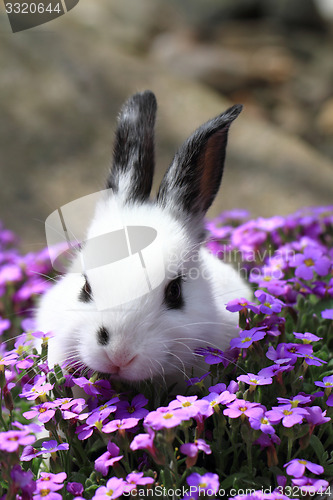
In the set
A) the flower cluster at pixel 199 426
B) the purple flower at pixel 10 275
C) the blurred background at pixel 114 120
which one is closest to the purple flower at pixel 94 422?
the flower cluster at pixel 199 426

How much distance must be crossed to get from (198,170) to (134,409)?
3.86 ft

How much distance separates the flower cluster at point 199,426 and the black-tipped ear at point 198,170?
0.58 metres

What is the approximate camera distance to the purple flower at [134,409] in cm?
208

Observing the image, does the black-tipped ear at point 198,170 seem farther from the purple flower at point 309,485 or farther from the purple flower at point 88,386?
the purple flower at point 309,485

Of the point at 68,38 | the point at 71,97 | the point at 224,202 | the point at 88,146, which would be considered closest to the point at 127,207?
the point at 224,202

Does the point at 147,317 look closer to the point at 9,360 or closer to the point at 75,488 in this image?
the point at 9,360

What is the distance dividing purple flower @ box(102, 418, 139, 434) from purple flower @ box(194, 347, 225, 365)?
0.39 metres

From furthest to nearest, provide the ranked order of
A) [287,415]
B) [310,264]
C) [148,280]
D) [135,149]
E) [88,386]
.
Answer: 1. [310,264]
2. [135,149]
3. [148,280]
4. [88,386]
5. [287,415]

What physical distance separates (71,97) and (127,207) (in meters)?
5.43

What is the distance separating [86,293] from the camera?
250 cm

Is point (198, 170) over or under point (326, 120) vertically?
over

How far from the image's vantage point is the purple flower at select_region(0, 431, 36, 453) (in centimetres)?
165

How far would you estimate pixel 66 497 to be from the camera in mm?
1982

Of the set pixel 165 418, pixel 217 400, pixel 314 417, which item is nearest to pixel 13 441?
pixel 165 418
